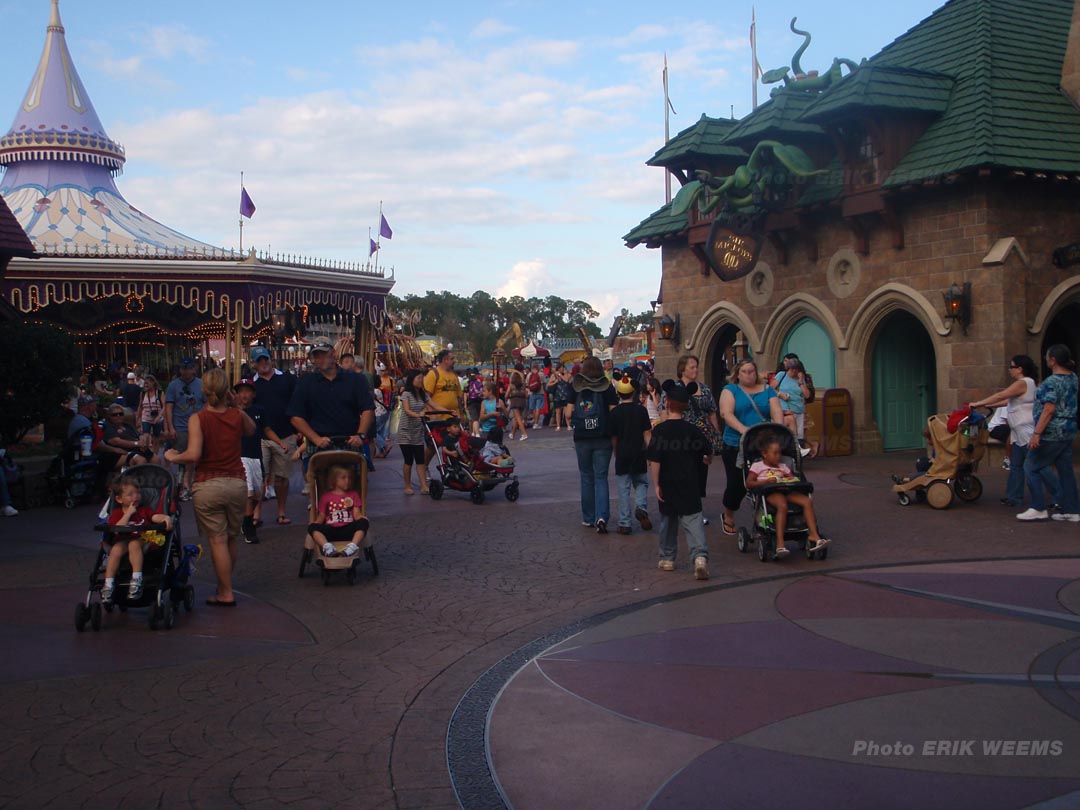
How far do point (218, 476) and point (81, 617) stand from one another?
1.38 metres

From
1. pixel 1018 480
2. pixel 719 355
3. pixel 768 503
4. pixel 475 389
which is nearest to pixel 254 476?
pixel 768 503

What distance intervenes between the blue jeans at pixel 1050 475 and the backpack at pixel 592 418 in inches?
175

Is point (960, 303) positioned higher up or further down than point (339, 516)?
higher up

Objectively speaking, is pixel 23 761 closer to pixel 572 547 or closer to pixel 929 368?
pixel 572 547

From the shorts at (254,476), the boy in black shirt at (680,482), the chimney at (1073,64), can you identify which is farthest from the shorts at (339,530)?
the chimney at (1073,64)

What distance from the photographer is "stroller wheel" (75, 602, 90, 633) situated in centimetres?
697

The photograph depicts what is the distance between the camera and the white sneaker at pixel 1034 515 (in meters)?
10.7

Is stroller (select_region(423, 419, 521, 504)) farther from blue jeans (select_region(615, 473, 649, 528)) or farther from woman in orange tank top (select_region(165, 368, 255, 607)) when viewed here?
woman in orange tank top (select_region(165, 368, 255, 607))

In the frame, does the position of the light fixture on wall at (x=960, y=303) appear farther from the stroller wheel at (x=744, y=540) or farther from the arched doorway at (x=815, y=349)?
the stroller wheel at (x=744, y=540)

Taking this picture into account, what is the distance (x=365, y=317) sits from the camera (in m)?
30.6

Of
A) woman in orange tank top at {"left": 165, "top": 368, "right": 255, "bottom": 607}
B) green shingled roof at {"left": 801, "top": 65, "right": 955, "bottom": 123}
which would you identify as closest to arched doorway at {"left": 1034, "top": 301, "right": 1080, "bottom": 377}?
green shingled roof at {"left": 801, "top": 65, "right": 955, "bottom": 123}

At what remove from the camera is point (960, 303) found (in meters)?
16.2

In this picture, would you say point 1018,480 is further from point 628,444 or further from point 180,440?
point 180,440

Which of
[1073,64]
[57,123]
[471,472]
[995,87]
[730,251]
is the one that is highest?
[57,123]
